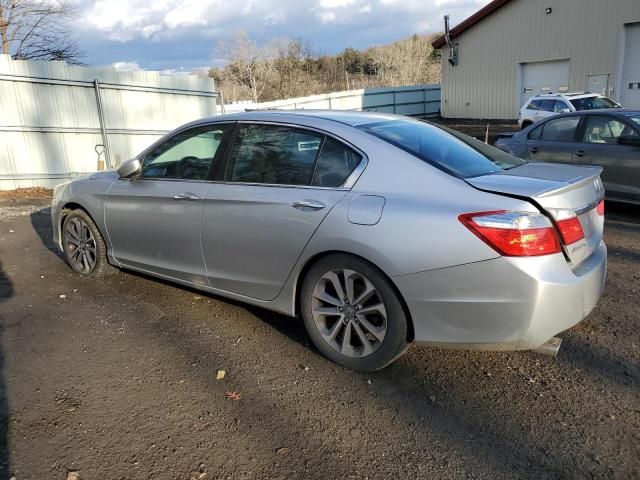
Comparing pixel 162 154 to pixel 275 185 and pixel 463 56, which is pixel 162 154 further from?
pixel 463 56

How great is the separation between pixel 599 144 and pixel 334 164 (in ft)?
18.0

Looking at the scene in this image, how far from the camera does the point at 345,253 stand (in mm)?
3223

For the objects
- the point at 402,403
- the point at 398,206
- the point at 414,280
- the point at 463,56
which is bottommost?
the point at 402,403

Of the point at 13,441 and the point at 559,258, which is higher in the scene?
the point at 559,258

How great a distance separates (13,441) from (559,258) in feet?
9.96

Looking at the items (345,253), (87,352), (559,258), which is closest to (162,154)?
(87,352)

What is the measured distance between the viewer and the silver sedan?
282 centimetres

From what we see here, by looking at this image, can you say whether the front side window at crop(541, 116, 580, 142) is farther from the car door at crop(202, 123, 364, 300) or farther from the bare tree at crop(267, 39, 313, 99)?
the bare tree at crop(267, 39, 313, 99)

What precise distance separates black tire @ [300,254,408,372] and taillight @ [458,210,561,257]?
2.03 feet

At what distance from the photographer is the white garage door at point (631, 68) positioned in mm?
20438

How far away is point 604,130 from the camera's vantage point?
7.41 m

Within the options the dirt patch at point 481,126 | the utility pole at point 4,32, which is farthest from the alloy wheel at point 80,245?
the utility pole at point 4,32

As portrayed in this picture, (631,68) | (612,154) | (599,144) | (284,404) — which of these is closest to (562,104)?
(631,68)

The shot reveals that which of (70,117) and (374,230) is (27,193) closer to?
(70,117)
